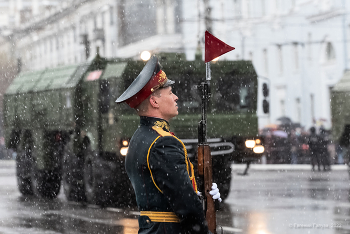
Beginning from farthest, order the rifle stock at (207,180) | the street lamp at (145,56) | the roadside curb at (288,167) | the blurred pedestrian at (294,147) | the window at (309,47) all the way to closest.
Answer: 1. the window at (309,47)
2. the blurred pedestrian at (294,147)
3. the roadside curb at (288,167)
4. the street lamp at (145,56)
5. the rifle stock at (207,180)

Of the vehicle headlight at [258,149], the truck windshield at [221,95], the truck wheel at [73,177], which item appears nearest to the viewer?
the truck windshield at [221,95]

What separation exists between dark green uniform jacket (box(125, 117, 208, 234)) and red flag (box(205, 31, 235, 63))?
131cm

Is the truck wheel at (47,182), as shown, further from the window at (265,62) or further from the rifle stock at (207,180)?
the window at (265,62)

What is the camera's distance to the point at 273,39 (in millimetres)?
44094

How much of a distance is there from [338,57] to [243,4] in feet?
35.4

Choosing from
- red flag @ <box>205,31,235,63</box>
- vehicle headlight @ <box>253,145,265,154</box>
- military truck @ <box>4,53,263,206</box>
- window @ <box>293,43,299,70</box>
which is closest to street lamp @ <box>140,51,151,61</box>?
military truck @ <box>4,53,263,206</box>

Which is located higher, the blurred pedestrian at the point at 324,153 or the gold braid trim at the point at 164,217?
the gold braid trim at the point at 164,217

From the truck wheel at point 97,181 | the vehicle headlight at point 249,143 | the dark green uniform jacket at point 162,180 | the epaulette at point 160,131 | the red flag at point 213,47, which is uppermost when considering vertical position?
the red flag at point 213,47

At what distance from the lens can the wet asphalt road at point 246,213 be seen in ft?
34.3

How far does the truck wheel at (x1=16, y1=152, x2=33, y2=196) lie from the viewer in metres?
16.4

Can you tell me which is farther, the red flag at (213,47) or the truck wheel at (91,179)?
the truck wheel at (91,179)

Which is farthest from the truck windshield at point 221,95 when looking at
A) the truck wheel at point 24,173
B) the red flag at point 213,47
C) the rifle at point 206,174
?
the rifle at point 206,174

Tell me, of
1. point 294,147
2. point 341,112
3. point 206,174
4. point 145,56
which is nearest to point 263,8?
point 294,147

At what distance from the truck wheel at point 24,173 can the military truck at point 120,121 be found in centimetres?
133
